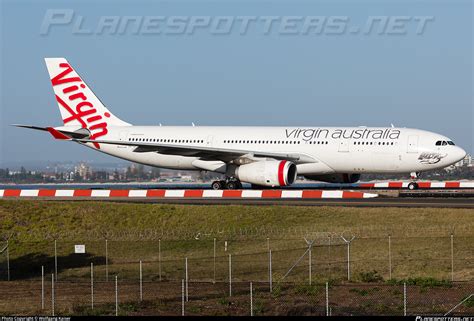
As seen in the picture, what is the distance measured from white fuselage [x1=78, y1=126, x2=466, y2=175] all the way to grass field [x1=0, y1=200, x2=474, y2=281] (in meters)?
13.0

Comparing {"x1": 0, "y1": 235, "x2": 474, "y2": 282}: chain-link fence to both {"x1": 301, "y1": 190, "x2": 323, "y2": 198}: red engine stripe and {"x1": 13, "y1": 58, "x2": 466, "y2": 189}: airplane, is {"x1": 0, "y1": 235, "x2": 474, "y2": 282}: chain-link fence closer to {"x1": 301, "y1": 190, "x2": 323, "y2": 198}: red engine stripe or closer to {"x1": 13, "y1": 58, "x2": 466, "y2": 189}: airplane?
{"x1": 301, "y1": 190, "x2": 323, "y2": 198}: red engine stripe

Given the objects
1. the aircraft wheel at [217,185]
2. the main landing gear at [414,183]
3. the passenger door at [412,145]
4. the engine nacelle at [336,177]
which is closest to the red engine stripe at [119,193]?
the aircraft wheel at [217,185]

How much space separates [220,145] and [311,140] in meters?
5.75

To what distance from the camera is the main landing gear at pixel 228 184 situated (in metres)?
53.2

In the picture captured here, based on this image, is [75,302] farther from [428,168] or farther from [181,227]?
[428,168]

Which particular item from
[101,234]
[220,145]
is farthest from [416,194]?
[101,234]

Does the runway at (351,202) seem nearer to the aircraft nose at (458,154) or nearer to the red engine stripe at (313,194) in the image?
the red engine stripe at (313,194)

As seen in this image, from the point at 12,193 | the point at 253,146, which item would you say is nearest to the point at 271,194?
the point at 253,146

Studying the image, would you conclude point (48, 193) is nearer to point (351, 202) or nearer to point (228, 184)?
point (228, 184)

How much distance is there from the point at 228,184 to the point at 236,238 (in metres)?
19.5

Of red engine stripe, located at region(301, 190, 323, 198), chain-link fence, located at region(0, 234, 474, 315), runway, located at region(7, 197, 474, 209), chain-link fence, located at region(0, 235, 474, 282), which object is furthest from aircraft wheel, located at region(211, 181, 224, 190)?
chain-link fence, located at region(0, 235, 474, 282)

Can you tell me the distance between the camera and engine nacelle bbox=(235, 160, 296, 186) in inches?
1935

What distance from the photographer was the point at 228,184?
5334 cm

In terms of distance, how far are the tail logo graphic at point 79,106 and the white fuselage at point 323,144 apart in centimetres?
111
